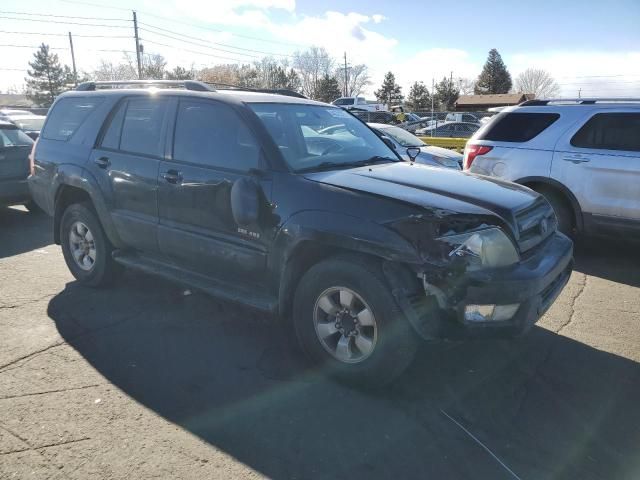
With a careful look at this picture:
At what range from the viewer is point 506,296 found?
2920 millimetres

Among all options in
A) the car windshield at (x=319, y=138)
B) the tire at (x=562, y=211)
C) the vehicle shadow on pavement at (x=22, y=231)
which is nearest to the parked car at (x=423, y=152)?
the tire at (x=562, y=211)

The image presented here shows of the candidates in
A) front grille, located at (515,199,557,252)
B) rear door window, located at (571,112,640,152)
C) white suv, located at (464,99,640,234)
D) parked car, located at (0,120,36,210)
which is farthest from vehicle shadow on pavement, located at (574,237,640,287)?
parked car, located at (0,120,36,210)

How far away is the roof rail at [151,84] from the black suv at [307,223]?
4 centimetres

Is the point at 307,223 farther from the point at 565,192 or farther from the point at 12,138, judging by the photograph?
the point at 12,138

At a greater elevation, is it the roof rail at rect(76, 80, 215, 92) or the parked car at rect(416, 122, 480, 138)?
the roof rail at rect(76, 80, 215, 92)

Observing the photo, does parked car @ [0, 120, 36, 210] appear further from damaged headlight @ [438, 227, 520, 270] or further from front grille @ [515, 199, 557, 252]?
front grille @ [515, 199, 557, 252]

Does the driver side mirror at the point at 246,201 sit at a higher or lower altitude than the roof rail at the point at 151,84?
lower

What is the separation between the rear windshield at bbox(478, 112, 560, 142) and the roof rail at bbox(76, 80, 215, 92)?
13.6 feet

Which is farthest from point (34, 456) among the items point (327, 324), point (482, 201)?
point (482, 201)

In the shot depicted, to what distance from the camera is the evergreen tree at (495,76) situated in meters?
82.6

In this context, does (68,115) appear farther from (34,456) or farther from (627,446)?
(627,446)

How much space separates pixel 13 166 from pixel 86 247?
12.8 ft

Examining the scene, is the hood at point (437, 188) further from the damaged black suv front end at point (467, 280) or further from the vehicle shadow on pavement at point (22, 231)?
the vehicle shadow on pavement at point (22, 231)

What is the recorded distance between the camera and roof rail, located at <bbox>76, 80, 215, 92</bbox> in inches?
168
